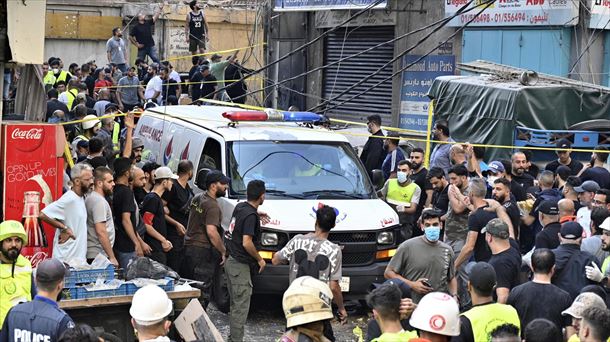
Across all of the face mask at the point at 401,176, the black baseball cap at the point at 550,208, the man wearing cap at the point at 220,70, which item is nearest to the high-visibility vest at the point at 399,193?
the face mask at the point at 401,176

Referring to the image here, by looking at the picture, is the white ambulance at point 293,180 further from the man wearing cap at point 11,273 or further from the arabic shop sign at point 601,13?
the arabic shop sign at point 601,13

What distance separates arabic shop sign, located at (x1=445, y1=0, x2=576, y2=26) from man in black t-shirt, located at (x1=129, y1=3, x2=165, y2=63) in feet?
31.2

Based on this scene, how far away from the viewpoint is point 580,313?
6332mm

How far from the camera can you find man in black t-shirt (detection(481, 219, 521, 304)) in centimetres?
896

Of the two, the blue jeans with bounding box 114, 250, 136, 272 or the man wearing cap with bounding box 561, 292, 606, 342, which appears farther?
the blue jeans with bounding box 114, 250, 136, 272

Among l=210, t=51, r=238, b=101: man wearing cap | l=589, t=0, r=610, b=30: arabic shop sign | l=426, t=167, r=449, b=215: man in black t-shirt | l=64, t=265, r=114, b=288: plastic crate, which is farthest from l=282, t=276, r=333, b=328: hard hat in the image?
l=210, t=51, r=238, b=101: man wearing cap

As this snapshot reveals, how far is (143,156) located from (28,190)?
4.15 metres

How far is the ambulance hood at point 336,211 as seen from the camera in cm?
1159

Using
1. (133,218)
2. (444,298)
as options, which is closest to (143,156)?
(133,218)

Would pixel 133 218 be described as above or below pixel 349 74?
below

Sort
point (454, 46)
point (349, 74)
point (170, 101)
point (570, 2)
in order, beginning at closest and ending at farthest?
point (570, 2) < point (454, 46) < point (170, 101) < point (349, 74)

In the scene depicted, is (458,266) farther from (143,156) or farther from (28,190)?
(143,156)

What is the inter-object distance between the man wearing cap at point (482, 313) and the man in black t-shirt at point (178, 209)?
560 cm

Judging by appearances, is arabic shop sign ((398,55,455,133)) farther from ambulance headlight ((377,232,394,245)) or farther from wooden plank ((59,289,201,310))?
wooden plank ((59,289,201,310))
